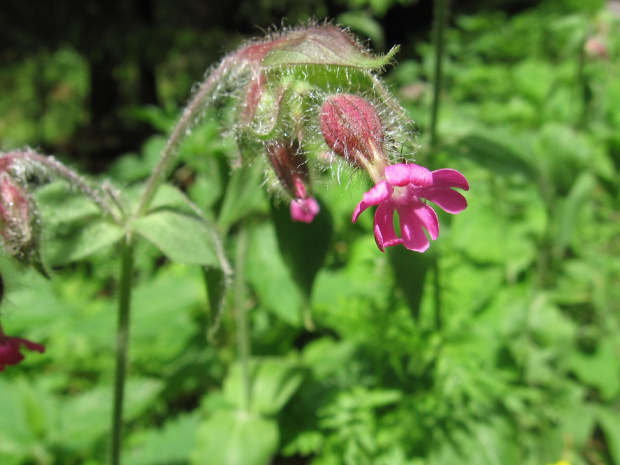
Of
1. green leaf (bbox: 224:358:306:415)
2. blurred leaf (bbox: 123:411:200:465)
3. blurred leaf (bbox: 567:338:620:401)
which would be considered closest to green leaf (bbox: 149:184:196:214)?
green leaf (bbox: 224:358:306:415)

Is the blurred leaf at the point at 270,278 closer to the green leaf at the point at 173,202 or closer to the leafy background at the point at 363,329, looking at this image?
the leafy background at the point at 363,329

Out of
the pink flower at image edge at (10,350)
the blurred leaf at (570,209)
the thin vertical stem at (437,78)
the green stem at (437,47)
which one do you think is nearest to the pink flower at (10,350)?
the pink flower at image edge at (10,350)

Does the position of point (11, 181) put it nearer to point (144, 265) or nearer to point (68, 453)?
point (68, 453)

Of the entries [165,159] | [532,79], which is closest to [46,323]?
[165,159]

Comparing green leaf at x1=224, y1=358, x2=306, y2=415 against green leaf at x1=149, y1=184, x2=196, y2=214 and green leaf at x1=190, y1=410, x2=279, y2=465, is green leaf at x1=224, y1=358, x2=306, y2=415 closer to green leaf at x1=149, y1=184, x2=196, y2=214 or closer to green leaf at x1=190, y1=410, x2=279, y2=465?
green leaf at x1=190, y1=410, x2=279, y2=465

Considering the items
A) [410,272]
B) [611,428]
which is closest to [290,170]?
[410,272]

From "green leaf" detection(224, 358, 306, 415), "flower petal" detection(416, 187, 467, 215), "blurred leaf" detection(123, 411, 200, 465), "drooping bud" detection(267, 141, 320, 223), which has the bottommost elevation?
"blurred leaf" detection(123, 411, 200, 465)
